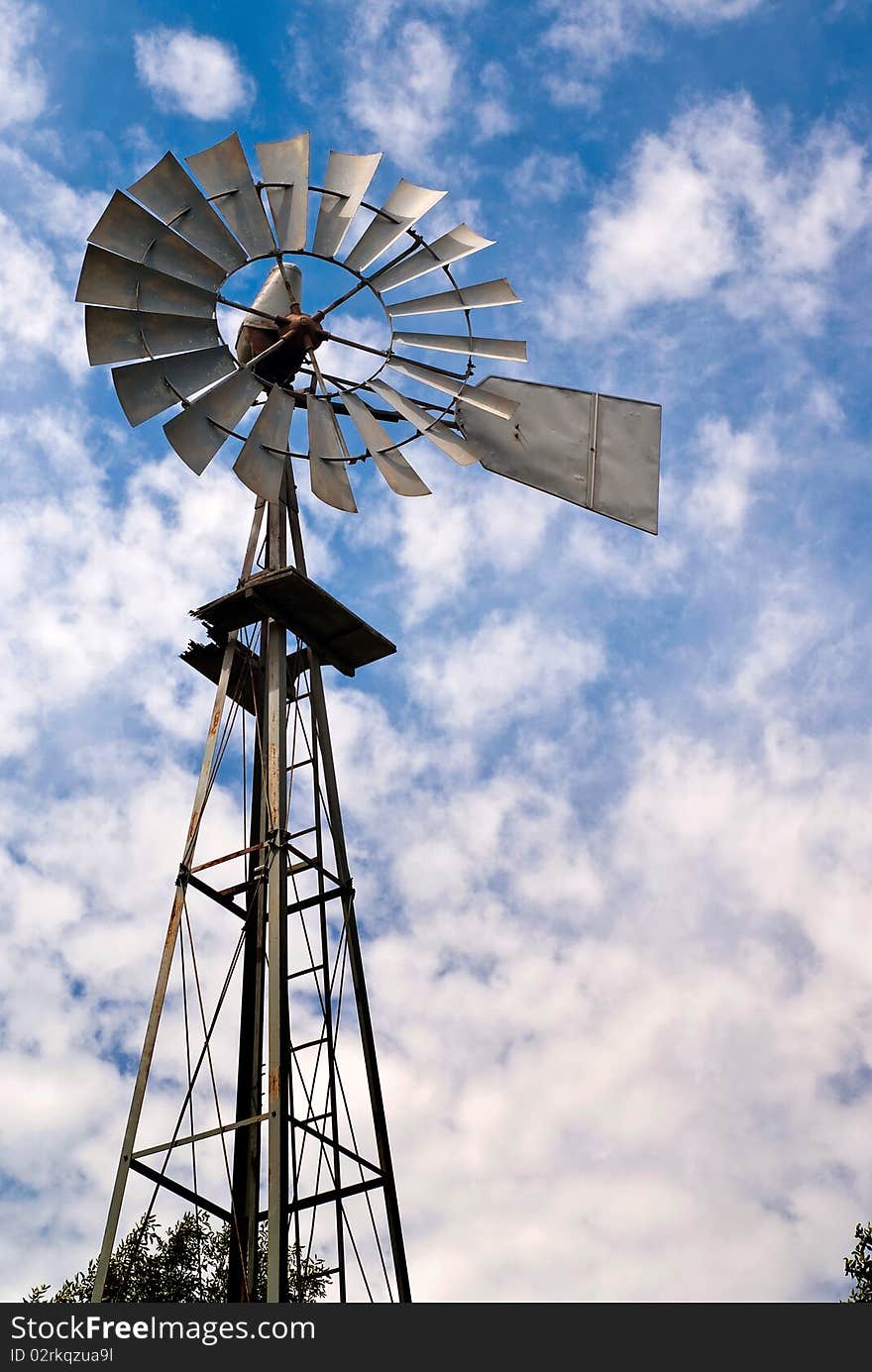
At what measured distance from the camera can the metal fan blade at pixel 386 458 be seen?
13.2 metres

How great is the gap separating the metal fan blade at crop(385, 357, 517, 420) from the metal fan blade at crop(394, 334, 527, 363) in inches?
7.5

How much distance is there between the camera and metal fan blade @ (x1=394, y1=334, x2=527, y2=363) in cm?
1389

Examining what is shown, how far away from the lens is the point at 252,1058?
41.6 feet

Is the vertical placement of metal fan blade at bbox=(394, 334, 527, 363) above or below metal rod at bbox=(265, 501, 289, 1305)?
above

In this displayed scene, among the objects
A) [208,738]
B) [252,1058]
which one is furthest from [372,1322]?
[208,738]

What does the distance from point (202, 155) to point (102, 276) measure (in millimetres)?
Answer: 1427

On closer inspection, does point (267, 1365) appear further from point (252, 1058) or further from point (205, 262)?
point (205, 262)

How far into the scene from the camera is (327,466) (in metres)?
13.1

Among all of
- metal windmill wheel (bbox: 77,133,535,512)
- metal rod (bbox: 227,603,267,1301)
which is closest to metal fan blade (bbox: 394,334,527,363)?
metal windmill wheel (bbox: 77,133,535,512)

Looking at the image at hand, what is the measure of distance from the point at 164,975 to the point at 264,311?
599 centimetres

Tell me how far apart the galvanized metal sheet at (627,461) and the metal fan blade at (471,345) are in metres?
0.89

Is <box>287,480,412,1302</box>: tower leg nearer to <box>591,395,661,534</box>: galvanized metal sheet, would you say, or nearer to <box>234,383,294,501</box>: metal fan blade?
<box>234,383,294,501</box>: metal fan blade

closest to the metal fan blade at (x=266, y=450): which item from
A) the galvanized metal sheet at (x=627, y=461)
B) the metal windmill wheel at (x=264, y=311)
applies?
the metal windmill wheel at (x=264, y=311)

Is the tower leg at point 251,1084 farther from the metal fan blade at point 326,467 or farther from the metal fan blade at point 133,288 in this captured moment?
the metal fan blade at point 133,288
